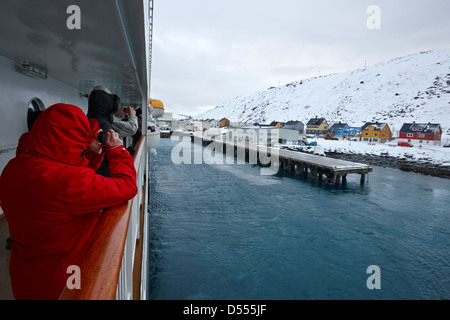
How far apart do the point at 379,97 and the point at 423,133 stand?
207 feet

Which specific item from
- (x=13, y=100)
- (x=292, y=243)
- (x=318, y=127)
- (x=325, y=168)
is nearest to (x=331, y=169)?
(x=325, y=168)

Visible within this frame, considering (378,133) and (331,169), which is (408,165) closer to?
(331,169)

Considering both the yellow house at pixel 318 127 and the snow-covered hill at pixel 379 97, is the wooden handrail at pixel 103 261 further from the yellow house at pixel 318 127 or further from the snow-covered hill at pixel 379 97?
the yellow house at pixel 318 127

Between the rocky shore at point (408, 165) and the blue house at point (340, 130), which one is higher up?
the blue house at point (340, 130)

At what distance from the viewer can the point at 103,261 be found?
1200 millimetres

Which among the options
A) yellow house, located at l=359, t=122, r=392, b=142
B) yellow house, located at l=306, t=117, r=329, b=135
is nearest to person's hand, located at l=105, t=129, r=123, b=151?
Answer: yellow house, located at l=359, t=122, r=392, b=142

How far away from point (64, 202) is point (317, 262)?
914cm

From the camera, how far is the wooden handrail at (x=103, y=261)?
104 centimetres

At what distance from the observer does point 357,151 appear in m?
41.3

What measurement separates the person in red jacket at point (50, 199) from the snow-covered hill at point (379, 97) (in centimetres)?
7276

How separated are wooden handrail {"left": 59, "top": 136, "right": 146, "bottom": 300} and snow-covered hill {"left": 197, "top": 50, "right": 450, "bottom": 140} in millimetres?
72637

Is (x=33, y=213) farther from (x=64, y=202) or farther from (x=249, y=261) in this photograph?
(x=249, y=261)

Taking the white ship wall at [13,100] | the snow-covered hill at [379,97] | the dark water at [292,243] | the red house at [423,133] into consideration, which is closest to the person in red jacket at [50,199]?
the white ship wall at [13,100]

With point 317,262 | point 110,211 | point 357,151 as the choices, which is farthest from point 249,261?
point 357,151
